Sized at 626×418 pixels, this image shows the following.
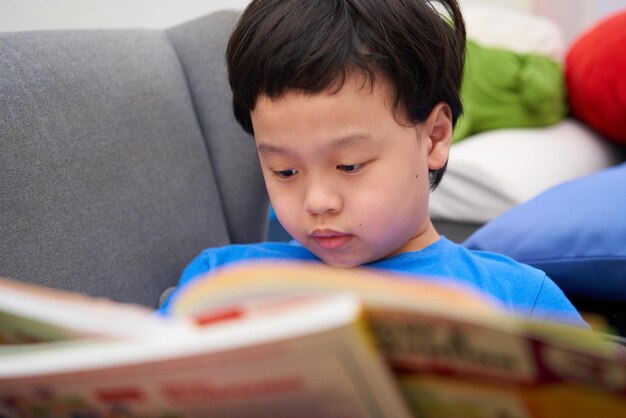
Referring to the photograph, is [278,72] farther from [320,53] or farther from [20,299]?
[20,299]

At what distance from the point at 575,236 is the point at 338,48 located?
523 mm

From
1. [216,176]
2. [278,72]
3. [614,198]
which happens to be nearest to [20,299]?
[278,72]

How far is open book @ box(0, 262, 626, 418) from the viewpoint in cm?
35

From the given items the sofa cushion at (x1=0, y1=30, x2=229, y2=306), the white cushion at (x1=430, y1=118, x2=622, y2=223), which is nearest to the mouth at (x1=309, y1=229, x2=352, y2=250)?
the sofa cushion at (x1=0, y1=30, x2=229, y2=306)

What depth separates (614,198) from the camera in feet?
3.65

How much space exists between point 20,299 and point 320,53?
1.57 ft

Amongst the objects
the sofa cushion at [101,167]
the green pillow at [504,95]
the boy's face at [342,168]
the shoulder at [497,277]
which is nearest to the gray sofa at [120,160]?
the sofa cushion at [101,167]

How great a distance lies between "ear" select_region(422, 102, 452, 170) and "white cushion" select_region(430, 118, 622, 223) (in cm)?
58

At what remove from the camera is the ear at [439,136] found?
0.92 meters

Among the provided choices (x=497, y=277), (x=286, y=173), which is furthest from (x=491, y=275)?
(x=286, y=173)

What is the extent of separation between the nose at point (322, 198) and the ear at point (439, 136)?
187 mm

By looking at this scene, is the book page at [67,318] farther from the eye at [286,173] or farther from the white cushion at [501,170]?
the white cushion at [501,170]

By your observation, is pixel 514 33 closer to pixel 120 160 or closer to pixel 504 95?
pixel 504 95

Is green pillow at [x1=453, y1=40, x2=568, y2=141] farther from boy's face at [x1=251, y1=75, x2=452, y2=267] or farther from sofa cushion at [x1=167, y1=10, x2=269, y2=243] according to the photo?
boy's face at [x1=251, y1=75, x2=452, y2=267]
